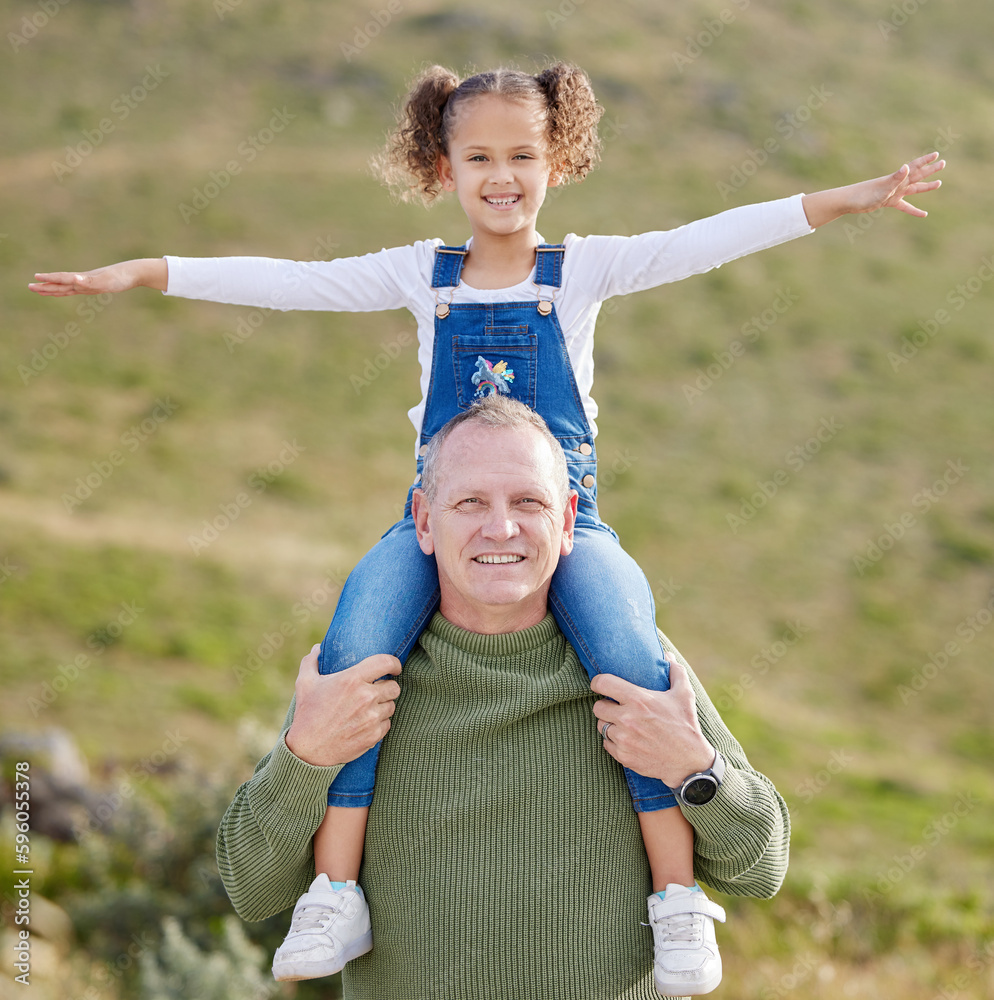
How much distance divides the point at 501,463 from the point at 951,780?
1214 cm

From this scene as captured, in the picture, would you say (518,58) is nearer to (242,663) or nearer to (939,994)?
(242,663)

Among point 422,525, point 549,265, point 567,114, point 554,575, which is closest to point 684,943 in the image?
point 554,575

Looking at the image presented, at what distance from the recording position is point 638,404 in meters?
21.8

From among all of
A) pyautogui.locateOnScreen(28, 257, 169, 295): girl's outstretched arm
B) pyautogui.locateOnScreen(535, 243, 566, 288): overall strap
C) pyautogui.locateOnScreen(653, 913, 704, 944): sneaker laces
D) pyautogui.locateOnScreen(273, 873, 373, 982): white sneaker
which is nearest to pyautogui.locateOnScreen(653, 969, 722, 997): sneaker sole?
pyautogui.locateOnScreen(653, 913, 704, 944): sneaker laces

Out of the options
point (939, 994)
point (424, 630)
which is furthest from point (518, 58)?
point (424, 630)

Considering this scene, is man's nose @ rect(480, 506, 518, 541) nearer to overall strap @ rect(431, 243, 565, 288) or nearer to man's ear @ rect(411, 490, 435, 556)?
man's ear @ rect(411, 490, 435, 556)

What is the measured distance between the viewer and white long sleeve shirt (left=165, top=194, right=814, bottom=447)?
3.44 meters

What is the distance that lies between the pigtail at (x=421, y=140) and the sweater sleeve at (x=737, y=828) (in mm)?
1806

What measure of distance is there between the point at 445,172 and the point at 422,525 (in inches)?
49.6

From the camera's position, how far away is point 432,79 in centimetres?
371

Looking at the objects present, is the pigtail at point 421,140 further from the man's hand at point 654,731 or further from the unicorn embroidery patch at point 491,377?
the man's hand at point 654,731

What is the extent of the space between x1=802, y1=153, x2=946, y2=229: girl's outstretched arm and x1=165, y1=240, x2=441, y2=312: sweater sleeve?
3.94 ft

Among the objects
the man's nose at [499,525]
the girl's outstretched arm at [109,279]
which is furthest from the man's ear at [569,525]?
the girl's outstretched arm at [109,279]

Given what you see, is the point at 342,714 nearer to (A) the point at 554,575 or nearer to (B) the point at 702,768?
(A) the point at 554,575
